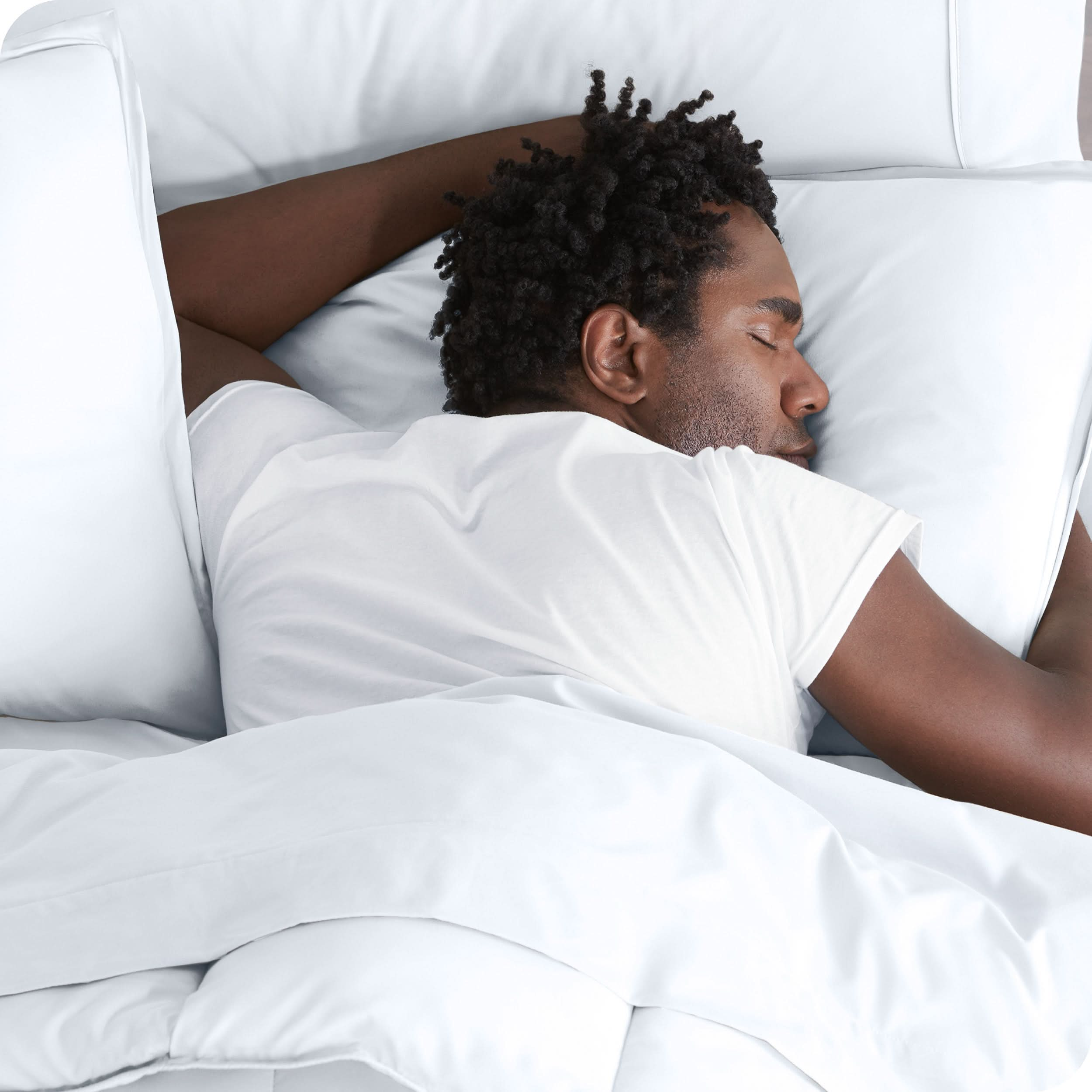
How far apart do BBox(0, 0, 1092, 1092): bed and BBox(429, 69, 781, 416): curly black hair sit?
149 mm

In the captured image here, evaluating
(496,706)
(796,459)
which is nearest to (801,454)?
(796,459)

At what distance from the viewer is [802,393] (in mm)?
1128

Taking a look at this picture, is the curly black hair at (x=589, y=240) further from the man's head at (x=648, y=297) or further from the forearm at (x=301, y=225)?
the forearm at (x=301, y=225)

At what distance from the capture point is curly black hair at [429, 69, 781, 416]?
3.61ft

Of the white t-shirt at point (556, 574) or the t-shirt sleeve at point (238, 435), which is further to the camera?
the t-shirt sleeve at point (238, 435)

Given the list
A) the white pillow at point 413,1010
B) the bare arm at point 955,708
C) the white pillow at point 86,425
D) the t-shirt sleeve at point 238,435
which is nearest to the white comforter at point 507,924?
the white pillow at point 413,1010

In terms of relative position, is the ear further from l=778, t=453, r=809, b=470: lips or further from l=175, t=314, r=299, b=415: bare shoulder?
l=175, t=314, r=299, b=415: bare shoulder

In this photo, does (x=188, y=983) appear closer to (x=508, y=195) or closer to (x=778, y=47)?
(x=508, y=195)

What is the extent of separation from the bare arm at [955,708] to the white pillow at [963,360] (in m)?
0.18

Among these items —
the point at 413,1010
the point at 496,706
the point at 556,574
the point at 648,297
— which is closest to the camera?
the point at 413,1010

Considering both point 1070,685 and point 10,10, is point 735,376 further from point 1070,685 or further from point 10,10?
point 10,10

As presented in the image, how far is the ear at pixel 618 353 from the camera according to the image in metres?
1.11

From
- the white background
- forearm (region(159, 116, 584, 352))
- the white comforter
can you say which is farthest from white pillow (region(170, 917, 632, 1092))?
the white background

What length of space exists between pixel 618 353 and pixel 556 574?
1.13 ft
